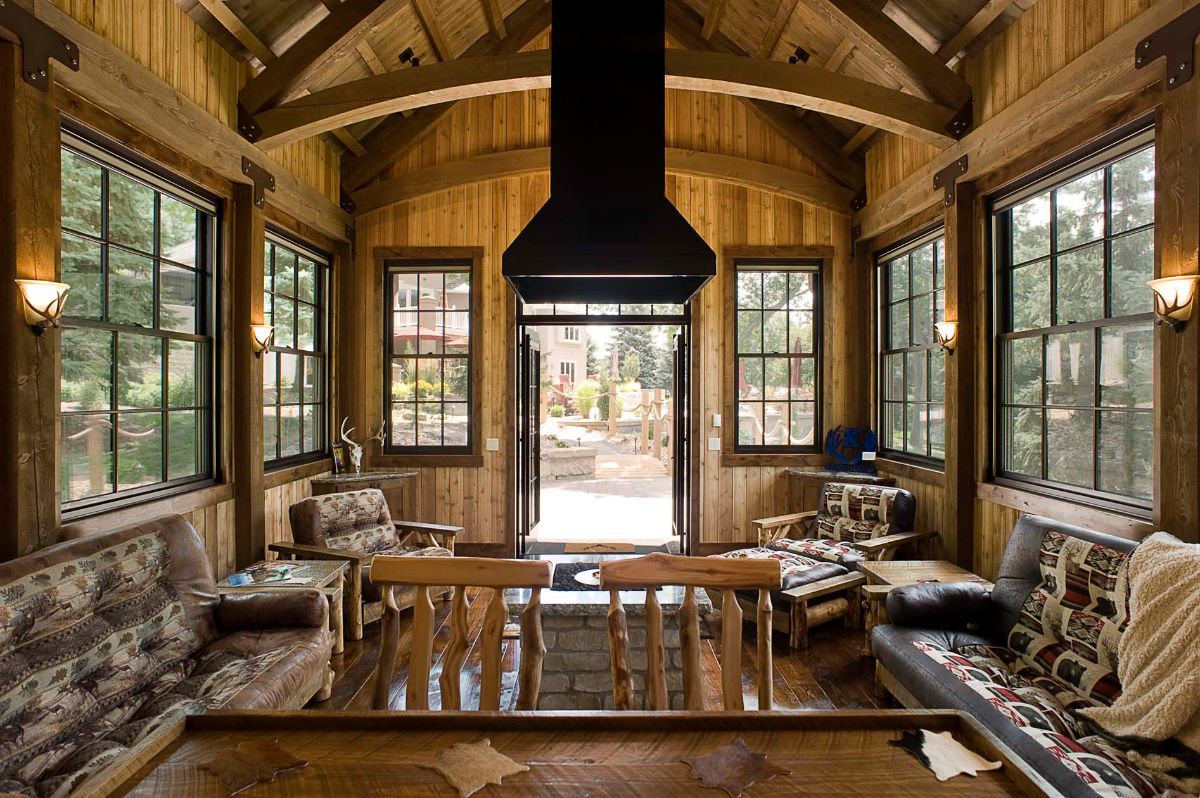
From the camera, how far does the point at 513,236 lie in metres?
5.61

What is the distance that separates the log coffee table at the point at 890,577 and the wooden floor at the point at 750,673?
0.23 metres

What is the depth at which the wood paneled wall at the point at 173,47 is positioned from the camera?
2.85 meters

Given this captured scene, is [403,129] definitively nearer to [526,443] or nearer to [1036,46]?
[526,443]

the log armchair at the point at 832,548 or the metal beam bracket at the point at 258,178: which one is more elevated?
the metal beam bracket at the point at 258,178

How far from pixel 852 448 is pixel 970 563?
1599 mm

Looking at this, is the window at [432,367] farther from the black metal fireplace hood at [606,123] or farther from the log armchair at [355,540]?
the black metal fireplace hood at [606,123]

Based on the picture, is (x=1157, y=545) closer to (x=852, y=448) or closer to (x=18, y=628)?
(x=852, y=448)

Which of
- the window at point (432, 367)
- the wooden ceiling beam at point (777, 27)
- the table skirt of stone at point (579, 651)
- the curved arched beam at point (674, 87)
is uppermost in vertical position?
the wooden ceiling beam at point (777, 27)

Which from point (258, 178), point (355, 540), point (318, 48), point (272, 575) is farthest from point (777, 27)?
point (272, 575)

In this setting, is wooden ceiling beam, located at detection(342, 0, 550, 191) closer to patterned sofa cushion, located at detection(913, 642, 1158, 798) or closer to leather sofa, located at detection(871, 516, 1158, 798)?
leather sofa, located at detection(871, 516, 1158, 798)

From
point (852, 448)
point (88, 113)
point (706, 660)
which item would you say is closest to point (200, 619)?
point (88, 113)

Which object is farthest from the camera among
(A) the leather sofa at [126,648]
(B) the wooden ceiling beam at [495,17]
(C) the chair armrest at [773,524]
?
(B) the wooden ceiling beam at [495,17]

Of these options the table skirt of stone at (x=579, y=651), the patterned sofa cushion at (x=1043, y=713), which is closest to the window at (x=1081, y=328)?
the patterned sofa cushion at (x=1043, y=713)

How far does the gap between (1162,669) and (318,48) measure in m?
4.89
